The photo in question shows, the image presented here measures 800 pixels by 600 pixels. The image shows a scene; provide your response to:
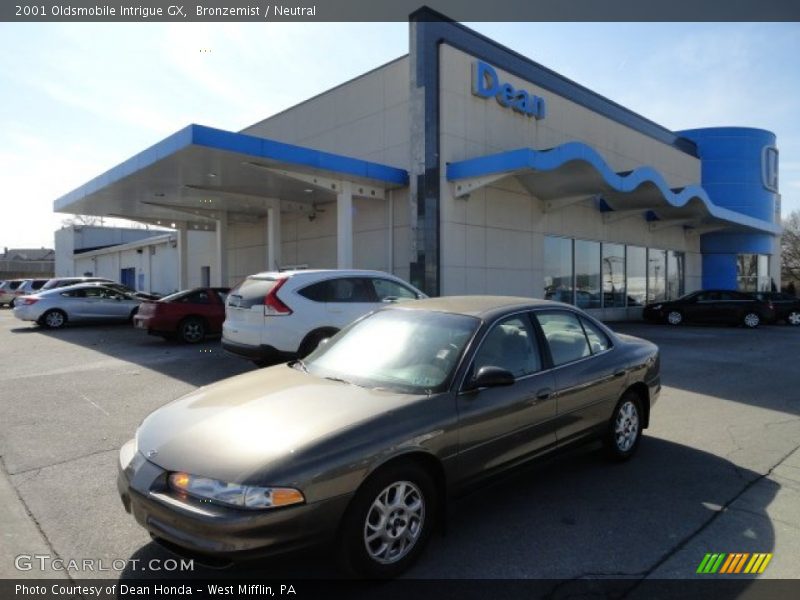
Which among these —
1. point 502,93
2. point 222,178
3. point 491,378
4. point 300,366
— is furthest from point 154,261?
point 491,378

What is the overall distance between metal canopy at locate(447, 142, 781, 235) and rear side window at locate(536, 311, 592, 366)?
370 inches

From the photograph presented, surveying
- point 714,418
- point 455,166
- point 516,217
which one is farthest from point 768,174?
point 714,418

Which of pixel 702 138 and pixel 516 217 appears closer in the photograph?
pixel 516 217

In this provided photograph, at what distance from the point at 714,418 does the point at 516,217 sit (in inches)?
444

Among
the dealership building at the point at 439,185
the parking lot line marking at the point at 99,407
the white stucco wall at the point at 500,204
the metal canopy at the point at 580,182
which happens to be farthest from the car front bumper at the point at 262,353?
the metal canopy at the point at 580,182

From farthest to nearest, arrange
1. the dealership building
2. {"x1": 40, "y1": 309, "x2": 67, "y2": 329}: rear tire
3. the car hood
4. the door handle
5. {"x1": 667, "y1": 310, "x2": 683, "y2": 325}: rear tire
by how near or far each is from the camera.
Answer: {"x1": 667, "y1": 310, "x2": 683, "y2": 325}: rear tire
{"x1": 40, "y1": 309, "x2": 67, "y2": 329}: rear tire
the dealership building
the door handle
the car hood

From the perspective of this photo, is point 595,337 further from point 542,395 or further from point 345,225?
point 345,225

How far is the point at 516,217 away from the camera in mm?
16984

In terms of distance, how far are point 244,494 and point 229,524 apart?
144 mm

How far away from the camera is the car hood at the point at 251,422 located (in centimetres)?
278

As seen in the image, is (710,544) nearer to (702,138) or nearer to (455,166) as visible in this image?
(455,166)

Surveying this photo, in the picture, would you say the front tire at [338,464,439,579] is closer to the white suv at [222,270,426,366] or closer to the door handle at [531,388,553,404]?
the door handle at [531,388,553,404]

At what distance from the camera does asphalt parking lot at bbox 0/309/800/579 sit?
3221 mm

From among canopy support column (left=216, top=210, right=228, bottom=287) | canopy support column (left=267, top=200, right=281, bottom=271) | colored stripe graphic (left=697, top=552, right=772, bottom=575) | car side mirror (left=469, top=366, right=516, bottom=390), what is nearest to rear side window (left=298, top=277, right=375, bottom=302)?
car side mirror (left=469, top=366, right=516, bottom=390)
